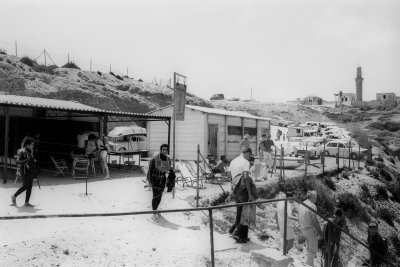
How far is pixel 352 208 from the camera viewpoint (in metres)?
15.9

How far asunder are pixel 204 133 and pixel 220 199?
819 centimetres

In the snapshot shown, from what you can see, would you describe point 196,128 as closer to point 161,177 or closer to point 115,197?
point 115,197

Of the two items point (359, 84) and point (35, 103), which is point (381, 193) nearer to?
point (35, 103)

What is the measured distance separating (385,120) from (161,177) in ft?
202

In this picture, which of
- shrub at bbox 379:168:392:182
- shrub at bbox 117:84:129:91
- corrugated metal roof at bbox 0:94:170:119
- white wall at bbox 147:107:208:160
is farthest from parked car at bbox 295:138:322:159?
shrub at bbox 117:84:129:91

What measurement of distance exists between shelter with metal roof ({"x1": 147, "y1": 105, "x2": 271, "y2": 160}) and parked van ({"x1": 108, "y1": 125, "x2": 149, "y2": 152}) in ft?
9.81

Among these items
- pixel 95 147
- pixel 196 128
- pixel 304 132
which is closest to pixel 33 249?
pixel 95 147

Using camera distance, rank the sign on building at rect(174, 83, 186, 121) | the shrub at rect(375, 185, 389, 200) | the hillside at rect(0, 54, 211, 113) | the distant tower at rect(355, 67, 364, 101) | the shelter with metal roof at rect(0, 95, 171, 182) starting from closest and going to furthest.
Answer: the sign on building at rect(174, 83, 186, 121) → the shelter with metal roof at rect(0, 95, 171, 182) → the shrub at rect(375, 185, 389, 200) → the hillside at rect(0, 54, 211, 113) → the distant tower at rect(355, 67, 364, 101)

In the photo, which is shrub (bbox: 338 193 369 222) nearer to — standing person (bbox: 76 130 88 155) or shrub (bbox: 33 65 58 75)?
standing person (bbox: 76 130 88 155)

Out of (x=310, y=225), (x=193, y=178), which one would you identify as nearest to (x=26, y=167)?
(x=193, y=178)

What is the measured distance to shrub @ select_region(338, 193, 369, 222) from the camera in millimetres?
15541

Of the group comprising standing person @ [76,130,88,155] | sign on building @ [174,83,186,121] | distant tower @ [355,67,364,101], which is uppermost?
distant tower @ [355,67,364,101]

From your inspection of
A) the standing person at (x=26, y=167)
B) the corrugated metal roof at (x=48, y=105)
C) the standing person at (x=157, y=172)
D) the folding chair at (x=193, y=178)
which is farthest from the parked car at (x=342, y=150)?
the standing person at (x=26, y=167)

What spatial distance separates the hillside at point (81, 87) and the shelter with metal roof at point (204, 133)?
655 inches
